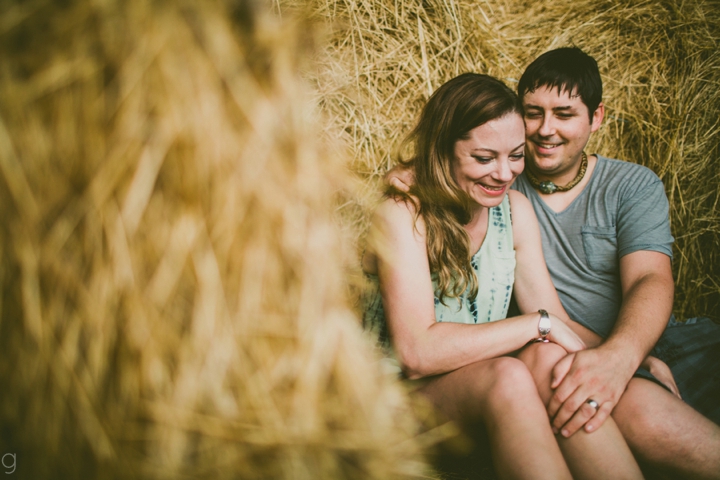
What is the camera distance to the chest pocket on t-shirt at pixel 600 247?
3.96 feet

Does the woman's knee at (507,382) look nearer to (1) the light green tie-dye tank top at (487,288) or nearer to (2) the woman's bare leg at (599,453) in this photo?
(2) the woman's bare leg at (599,453)

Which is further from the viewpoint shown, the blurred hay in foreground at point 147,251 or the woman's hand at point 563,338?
the woman's hand at point 563,338

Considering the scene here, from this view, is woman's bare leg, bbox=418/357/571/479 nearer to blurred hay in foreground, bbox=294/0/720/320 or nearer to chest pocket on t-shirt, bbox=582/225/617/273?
chest pocket on t-shirt, bbox=582/225/617/273

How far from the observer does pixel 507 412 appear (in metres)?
0.82

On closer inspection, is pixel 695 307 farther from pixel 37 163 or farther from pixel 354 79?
pixel 37 163

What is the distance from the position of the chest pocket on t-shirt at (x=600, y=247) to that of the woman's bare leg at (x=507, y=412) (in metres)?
0.53

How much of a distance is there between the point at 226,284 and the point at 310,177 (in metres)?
0.14

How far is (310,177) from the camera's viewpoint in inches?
17.2

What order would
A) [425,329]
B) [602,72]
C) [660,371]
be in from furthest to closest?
[602,72], [660,371], [425,329]

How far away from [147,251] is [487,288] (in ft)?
2.91
